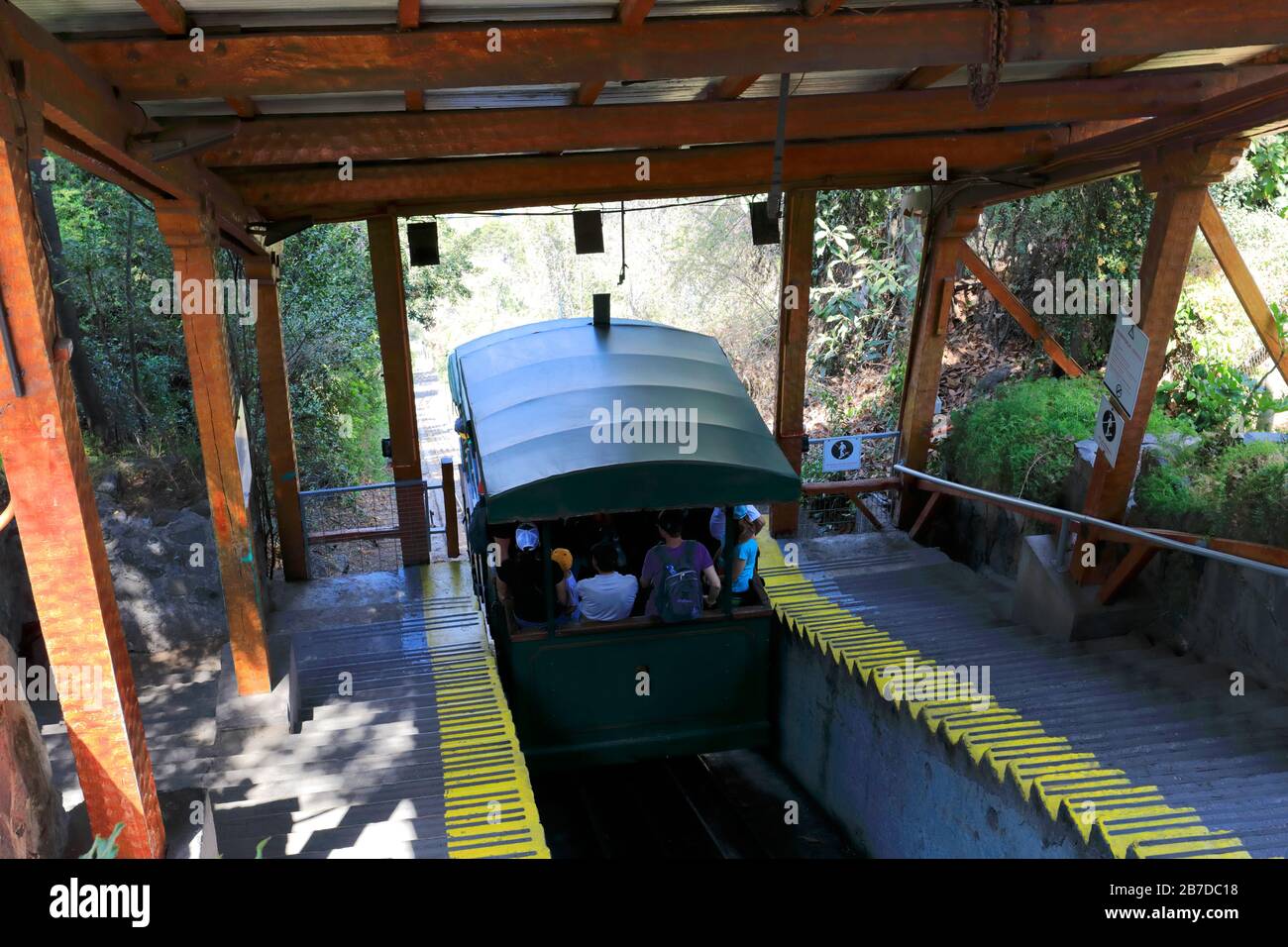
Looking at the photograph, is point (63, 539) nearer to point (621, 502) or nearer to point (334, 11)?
point (334, 11)

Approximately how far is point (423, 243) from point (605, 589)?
166 inches

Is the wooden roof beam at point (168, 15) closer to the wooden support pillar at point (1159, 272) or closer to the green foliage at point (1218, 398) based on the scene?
the wooden support pillar at point (1159, 272)

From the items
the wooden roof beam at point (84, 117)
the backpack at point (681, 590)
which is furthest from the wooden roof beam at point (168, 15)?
the backpack at point (681, 590)

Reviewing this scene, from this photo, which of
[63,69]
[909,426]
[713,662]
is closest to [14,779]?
[63,69]

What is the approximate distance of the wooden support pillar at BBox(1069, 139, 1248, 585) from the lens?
602cm

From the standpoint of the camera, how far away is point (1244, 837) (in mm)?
3986

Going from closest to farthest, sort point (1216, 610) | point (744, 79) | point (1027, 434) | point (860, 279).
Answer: point (744, 79) < point (1216, 610) < point (1027, 434) < point (860, 279)

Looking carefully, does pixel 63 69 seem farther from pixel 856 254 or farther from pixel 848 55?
pixel 856 254

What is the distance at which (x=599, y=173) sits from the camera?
7.90 m

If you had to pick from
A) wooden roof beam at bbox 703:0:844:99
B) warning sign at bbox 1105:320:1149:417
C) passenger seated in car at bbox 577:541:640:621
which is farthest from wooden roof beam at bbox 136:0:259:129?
warning sign at bbox 1105:320:1149:417

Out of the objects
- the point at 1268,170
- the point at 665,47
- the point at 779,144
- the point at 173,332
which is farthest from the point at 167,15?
the point at 1268,170

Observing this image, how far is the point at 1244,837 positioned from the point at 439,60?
16.8ft

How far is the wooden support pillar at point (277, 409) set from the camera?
852cm

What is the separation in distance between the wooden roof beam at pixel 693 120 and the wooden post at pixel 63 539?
264 centimetres
